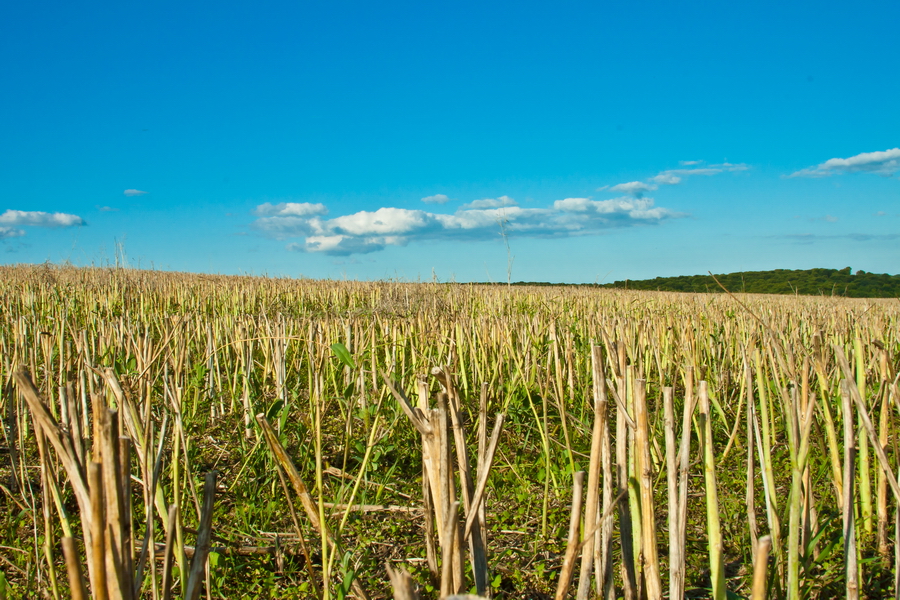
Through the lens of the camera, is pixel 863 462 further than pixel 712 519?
Yes

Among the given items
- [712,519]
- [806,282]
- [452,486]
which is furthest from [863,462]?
[806,282]

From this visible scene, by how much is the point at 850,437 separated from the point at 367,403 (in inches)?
88.3

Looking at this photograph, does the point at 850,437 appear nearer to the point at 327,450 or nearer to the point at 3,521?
the point at 327,450

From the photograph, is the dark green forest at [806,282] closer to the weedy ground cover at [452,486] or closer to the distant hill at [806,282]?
the distant hill at [806,282]

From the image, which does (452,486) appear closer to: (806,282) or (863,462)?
(863,462)

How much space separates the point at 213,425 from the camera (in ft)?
9.95

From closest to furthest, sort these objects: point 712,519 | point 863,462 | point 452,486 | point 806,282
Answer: point 452,486, point 712,519, point 863,462, point 806,282

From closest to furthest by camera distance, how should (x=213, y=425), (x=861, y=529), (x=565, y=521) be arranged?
(x=861, y=529), (x=565, y=521), (x=213, y=425)

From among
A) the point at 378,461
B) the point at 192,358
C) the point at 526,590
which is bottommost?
the point at 526,590

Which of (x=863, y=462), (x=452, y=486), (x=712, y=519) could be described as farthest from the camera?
(x=863, y=462)

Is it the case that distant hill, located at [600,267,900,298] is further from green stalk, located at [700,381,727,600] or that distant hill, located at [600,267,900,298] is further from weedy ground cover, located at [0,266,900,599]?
green stalk, located at [700,381,727,600]

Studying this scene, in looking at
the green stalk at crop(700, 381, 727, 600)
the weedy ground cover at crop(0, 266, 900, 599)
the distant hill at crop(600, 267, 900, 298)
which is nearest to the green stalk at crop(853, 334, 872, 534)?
the weedy ground cover at crop(0, 266, 900, 599)

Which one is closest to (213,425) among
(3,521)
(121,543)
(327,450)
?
(327,450)

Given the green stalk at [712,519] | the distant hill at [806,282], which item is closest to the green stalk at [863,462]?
the green stalk at [712,519]
